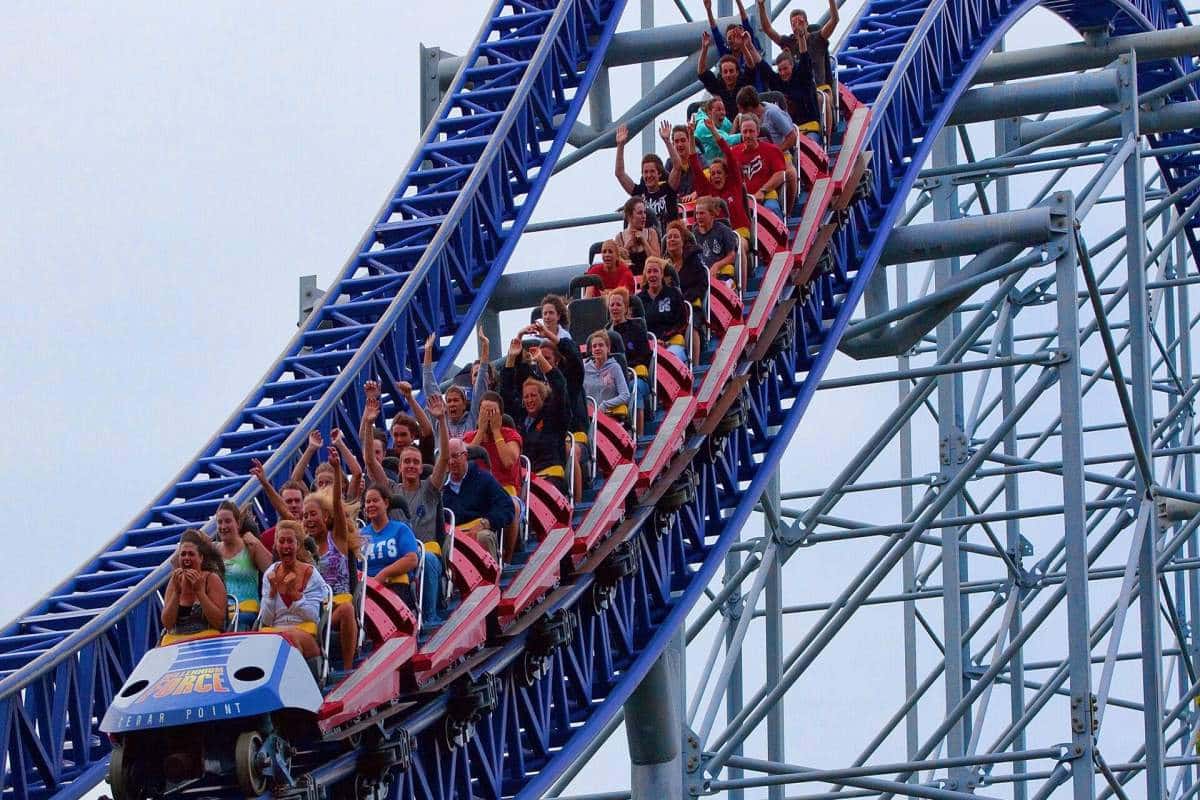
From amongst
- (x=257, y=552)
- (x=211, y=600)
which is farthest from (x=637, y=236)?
(x=211, y=600)

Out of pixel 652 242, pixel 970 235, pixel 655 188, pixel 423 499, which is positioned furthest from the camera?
pixel 970 235

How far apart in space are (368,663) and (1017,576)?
7.90 m

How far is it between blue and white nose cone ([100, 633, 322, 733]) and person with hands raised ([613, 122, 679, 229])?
17.1 feet

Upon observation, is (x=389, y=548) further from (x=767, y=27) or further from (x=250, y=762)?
(x=767, y=27)

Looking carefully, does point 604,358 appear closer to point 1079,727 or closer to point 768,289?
point 768,289

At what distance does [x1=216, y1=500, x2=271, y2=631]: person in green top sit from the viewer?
903 centimetres

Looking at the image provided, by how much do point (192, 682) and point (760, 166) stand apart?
578 cm

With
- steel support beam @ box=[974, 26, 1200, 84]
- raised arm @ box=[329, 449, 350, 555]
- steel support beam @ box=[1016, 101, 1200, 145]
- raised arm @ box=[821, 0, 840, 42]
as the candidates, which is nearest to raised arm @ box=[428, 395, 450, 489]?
raised arm @ box=[329, 449, 350, 555]

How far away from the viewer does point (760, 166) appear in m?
13.2

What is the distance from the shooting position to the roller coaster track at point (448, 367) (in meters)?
10.8

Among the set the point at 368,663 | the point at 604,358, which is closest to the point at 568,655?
the point at 604,358

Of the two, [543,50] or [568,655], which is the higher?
[543,50]

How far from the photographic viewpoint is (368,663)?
8859mm

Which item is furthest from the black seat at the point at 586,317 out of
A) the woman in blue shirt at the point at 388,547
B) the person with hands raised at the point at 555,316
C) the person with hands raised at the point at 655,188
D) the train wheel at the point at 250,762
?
the train wheel at the point at 250,762
